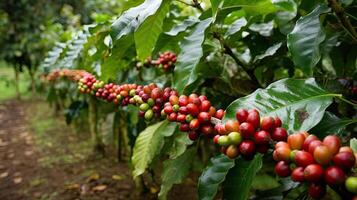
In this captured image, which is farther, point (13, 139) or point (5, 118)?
point (5, 118)

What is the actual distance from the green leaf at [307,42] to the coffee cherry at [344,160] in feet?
1.43

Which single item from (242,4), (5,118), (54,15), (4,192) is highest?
(242,4)

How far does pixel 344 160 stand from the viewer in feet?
1.89

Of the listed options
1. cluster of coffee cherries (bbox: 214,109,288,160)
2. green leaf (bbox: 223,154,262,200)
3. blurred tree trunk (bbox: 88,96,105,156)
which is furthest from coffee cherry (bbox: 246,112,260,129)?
blurred tree trunk (bbox: 88,96,105,156)

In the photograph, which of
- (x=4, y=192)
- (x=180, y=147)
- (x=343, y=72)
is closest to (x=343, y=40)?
(x=343, y=72)

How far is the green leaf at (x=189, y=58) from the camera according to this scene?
120 cm

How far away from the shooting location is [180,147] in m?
1.60

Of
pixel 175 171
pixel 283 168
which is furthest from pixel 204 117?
pixel 175 171

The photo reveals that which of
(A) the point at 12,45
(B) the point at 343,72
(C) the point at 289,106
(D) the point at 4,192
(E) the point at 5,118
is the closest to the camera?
(C) the point at 289,106

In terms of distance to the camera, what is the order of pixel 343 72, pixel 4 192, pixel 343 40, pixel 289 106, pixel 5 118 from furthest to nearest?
pixel 5 118 → pixel 4 192 → pixel 343 72 → pixel 343 40 → pixel 289 106

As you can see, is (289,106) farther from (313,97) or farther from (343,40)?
(343,40)

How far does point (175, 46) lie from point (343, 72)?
715mm

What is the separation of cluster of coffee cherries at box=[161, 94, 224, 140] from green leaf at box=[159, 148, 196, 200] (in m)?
0.78

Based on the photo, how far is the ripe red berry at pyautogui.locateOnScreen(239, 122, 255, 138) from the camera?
689 mm
